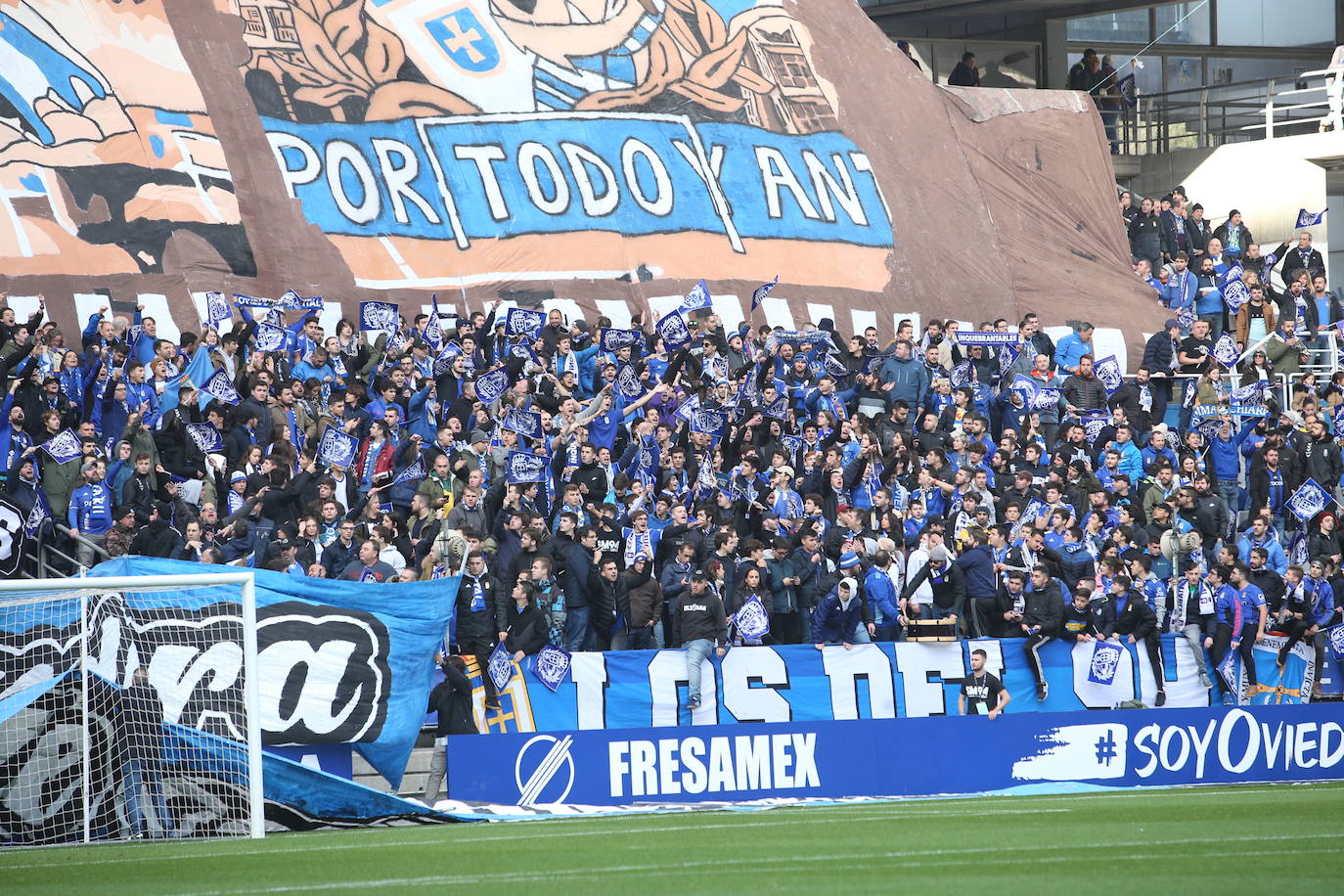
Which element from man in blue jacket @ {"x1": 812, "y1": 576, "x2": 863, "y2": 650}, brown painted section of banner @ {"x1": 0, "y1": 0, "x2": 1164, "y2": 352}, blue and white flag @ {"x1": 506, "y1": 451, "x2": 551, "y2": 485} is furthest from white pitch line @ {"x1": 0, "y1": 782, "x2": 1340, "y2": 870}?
brown painted section of banner @ {"x1": 0, "y1": 0, "x2": 1164, "y2": 352}

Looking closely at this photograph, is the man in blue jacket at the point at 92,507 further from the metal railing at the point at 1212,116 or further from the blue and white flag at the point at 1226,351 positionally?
the metal railing at the point at 1212,116

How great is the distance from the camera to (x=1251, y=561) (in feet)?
63.7

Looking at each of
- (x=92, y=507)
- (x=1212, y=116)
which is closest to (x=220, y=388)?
(x=92, y=507)

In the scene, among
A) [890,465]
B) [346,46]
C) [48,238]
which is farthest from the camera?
[346,46]

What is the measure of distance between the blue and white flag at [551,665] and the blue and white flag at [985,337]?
8.67m

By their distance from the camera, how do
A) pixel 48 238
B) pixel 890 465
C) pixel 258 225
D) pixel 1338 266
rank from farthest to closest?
pixel 1338 266, pixel 258 225, pixel 48 238, pixel 890 465

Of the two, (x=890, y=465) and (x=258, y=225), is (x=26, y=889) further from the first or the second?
(x=258, y=225)

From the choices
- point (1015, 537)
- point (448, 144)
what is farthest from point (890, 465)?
point (448, 144)

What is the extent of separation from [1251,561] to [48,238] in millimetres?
15107

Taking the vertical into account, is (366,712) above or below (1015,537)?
below

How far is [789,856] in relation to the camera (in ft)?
33.4

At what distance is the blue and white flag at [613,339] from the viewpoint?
22.0 metres

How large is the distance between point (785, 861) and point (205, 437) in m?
10.3

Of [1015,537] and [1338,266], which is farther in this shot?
[1338,266]
